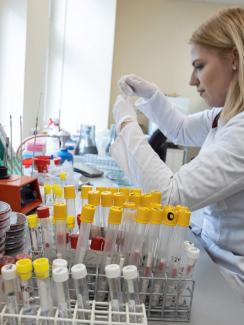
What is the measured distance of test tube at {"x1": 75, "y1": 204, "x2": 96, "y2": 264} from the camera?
23.7 inches

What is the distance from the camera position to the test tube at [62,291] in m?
0.47

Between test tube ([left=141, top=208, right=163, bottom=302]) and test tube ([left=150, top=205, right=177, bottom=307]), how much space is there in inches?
0.4

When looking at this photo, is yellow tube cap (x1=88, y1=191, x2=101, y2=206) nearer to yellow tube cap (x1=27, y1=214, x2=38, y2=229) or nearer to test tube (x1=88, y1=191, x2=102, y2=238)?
test tube (x1=88, y1=191, x2=102, y2=238)

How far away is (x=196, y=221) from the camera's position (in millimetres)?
1220

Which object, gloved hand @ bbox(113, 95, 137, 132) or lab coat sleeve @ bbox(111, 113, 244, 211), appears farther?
gloved hand @ bbox(113, 95, 137, 132)

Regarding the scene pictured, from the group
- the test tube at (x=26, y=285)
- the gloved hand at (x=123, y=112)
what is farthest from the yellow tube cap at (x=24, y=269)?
the gloved hand at (x=123, y=112)

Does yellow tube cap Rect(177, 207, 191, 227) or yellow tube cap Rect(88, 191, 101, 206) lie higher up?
yellow tube cap Rect(88, 191, 101, 206)

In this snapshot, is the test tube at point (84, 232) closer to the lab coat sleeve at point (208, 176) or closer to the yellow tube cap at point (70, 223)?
the yellow tube cap at point (70, 223)

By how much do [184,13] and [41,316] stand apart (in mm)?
4214

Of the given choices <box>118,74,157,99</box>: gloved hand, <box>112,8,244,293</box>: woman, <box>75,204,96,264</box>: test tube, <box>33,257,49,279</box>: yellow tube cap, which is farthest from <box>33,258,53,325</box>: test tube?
<box>118,74,157,99</box>: gloved hand

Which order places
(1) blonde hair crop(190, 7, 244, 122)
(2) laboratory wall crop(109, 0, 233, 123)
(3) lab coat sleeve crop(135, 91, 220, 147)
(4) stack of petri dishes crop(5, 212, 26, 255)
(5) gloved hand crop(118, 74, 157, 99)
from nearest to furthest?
(4) stack of petri dishes crop(5, 212, 26, 255)
(1) blonde hair crop(190, 7, 244, 122)
(5) gloved hand crop(118, 74, 157, 99)
(3) lab coat sleeve crop(135, 91, 220, 147)
(2) laboratory wall crop(109, 0, 233, 123)

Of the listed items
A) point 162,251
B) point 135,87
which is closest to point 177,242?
point 162,251

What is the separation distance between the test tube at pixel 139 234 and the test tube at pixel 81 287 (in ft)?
0.37

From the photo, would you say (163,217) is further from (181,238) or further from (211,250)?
(211,250)
